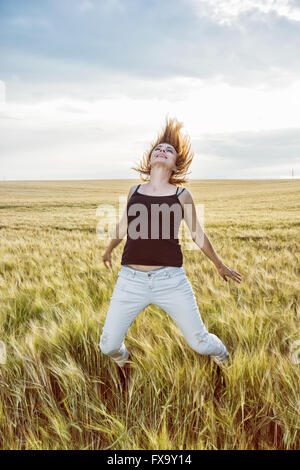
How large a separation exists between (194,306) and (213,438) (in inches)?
24.7

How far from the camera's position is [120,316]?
1.87 m

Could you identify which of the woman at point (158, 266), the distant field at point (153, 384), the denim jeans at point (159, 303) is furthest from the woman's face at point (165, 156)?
the distant field at point (153, 384)

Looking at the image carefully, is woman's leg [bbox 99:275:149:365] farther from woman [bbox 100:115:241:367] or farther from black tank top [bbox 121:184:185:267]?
black tank top [bbox 121:184:185:267]

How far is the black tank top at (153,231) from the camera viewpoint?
1960 mm

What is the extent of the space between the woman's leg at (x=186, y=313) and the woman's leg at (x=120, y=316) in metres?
0.11

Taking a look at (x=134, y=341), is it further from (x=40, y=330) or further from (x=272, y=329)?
(x=272, y=329)

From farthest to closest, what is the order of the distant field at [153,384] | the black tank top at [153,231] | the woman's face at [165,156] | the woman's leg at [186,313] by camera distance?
the woman's face at [165,156] < the black tank top at [153,231] < the woman's leg at [186,313] < the distant field at [153,384]

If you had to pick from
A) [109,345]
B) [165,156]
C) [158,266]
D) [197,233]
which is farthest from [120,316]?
[165,156]

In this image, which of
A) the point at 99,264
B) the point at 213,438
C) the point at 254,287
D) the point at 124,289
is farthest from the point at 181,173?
the point at 99,264

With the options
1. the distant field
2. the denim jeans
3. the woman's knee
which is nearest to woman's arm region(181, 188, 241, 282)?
the denim jeans

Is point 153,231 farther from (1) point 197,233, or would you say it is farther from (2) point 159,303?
(2) point 159,303

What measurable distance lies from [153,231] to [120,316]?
0.52 meters

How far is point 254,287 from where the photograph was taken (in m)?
3.14

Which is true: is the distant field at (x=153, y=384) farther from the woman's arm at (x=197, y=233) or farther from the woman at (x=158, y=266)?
the woman's arm at (x=197, y=233)
